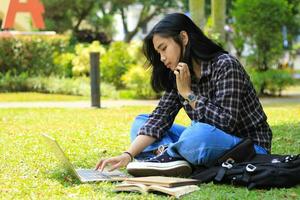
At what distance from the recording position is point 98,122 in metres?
9.38

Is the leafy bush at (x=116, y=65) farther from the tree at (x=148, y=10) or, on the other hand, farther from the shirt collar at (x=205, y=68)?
the tree at (x=148, y=10)

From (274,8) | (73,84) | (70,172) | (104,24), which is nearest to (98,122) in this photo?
(70,172)

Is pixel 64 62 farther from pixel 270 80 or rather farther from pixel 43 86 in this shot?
pixel 270 80

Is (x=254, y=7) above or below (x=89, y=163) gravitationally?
above

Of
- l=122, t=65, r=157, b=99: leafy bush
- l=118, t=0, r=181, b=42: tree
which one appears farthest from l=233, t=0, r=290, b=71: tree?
l=118, t=0, r=181, b=42: tree

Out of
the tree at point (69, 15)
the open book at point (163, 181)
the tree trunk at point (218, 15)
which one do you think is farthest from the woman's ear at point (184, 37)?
the tree at point (69, 15)

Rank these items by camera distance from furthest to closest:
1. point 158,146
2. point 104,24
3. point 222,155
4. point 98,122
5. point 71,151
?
point 104,24, point 98,122, point 71,151, point 158,146, point 222,155

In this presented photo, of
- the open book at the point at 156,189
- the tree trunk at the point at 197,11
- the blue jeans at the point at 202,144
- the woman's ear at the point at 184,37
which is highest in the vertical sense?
the tree trunk at the point at 197,11

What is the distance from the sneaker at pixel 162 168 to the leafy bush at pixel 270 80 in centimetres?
992

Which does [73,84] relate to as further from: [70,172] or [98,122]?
[70,172]

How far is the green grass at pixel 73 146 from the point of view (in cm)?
436

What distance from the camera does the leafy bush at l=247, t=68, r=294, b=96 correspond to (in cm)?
1465

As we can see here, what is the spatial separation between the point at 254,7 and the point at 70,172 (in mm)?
11171

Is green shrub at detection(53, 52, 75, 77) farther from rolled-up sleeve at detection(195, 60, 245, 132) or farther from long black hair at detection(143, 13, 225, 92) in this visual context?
rolled-up sleeve at detection(195, 60, 245, 132)
